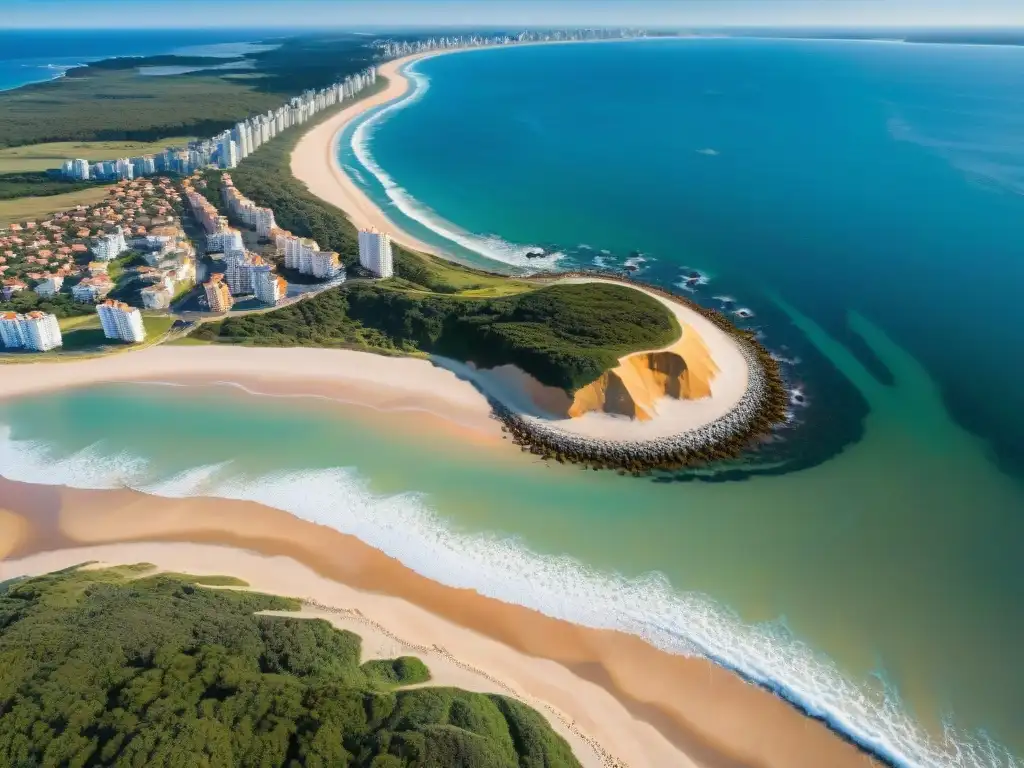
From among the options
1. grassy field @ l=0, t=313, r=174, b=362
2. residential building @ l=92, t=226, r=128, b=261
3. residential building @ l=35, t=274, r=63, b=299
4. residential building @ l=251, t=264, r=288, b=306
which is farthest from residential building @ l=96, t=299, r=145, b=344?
residential building @ l=92, t=226, r=128, b=261

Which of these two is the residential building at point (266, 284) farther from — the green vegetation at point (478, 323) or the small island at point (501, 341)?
the green vegetation at point (478, 323)

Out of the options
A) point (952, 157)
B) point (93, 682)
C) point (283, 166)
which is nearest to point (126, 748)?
point (93, 682)

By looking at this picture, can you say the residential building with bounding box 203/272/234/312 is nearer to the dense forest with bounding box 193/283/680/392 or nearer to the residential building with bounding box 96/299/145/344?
the dense forest with bounding box 193/283/680/392

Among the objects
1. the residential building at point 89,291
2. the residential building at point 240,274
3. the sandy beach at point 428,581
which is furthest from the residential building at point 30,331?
the residential building at point 240,274

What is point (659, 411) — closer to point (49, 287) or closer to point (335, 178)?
point (49, 287)


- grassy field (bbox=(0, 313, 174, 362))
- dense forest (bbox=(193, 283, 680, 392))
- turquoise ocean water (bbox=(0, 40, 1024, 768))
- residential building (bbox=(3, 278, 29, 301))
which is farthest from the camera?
residential building (bbox=(3, 278, 29, 301))
